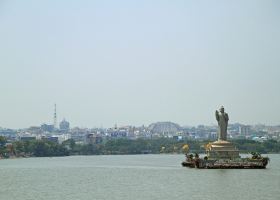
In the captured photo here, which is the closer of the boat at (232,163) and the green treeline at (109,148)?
the boat at (232,163)

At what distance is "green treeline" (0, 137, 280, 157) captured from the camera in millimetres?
97688

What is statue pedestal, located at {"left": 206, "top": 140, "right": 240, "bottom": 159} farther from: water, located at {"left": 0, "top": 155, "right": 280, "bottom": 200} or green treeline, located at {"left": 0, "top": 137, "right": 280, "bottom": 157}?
green treeline, located at {"left": 0, "top": 137, "right": 280, "bottom": 157}

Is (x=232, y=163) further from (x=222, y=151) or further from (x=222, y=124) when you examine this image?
(x=222, y=124)

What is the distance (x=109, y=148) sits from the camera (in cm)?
12519

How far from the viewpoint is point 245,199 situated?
84.2ft

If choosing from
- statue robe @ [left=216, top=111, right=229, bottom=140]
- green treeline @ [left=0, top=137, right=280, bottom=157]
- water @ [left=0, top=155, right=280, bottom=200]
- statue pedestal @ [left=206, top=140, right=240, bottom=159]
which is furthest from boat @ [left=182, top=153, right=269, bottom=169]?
green treeline @ [left=0, top=137, right=280, bottom=157]

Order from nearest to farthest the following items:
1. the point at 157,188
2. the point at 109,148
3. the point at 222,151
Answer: the point at 157,188 < the point at 222,151 < the point at 109,148

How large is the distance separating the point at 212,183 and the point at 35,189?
7.21 m

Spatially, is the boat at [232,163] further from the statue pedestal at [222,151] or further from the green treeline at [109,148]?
the green treeline at [109,148]

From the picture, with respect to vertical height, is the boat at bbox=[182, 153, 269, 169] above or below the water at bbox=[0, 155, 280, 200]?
above

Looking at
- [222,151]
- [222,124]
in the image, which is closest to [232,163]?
[222,151]

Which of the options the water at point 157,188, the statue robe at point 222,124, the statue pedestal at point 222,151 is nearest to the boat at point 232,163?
the statue pedestal at point 222,151

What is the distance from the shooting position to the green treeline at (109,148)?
320 feet

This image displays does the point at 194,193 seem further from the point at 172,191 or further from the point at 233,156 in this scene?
the point at 233,156
